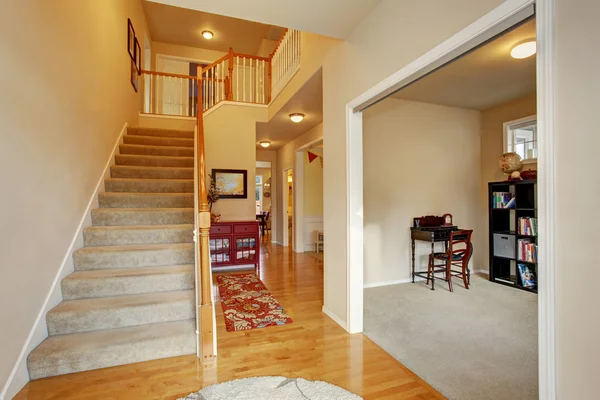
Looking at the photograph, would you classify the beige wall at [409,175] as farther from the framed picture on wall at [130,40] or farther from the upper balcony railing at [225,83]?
the framed picture on wall at [130,40]

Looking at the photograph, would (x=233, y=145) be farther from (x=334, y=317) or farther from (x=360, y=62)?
(x=334, y=317)

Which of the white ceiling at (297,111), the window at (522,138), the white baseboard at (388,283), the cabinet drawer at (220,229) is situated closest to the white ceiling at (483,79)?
the window at (522,138)

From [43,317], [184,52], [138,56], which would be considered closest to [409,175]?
[43,317]

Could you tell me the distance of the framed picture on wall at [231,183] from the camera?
5551mm

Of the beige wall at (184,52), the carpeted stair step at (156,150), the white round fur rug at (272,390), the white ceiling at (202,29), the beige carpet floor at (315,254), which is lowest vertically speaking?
the beige carpet floor at (315,254)

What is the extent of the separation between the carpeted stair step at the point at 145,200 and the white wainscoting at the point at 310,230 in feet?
11.9

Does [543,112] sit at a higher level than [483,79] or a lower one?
lower

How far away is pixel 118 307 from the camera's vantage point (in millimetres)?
2377

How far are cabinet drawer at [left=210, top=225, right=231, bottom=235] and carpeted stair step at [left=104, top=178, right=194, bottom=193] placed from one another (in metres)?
0.98

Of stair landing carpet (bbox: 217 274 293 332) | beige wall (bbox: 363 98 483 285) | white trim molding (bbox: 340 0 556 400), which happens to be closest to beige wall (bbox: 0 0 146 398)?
stair landing carpet (bbox: 217 274 293 332)

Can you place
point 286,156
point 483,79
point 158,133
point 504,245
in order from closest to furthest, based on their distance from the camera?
1. point 483,79
2. point 504,245
3. point 158,133
4. point 286,156

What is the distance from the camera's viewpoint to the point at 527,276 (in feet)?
13.2

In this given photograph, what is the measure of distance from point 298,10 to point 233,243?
3.60m

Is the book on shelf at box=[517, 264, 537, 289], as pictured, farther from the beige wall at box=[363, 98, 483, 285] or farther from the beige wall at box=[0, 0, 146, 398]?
the beige wall at box=[0, 0, 146, 398]
